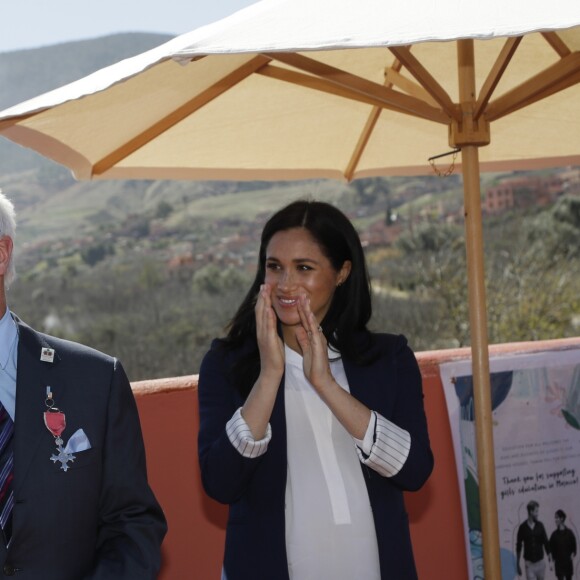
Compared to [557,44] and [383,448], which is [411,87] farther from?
[383,448]

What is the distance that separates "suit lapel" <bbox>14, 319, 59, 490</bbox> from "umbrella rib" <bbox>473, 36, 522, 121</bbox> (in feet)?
5.73

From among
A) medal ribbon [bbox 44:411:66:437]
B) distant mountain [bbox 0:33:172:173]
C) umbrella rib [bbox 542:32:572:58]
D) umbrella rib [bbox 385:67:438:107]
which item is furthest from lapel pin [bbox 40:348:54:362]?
distant mountain [bbox 0:33:172:173]

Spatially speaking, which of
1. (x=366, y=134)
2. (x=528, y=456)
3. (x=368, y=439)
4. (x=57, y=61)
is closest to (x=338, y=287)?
(x=368, y=439)

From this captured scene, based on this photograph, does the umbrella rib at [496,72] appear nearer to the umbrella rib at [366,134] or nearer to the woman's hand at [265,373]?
the umbrella rib at [366,134]

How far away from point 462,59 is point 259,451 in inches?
66.3

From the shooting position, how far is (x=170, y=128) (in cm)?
403

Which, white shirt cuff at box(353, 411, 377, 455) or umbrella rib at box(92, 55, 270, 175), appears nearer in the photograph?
white shirt cuff at box(353, 411, 377, 455)

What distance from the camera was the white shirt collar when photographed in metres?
2.30

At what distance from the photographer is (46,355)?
2.33 meters

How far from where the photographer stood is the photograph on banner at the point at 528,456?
453 cm

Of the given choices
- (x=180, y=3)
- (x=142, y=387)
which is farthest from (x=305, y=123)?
(x=180, y=3)

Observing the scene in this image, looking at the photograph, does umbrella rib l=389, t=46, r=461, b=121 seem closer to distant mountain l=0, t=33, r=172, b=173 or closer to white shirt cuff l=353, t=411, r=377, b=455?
white shirt cuff l=353, t=411, r=377, b=455

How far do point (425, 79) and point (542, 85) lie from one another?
0.40 m

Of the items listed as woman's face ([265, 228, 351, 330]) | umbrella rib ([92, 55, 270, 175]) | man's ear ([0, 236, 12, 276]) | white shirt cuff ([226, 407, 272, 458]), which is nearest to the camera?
man's ear ([0, 236, 12, 276])
